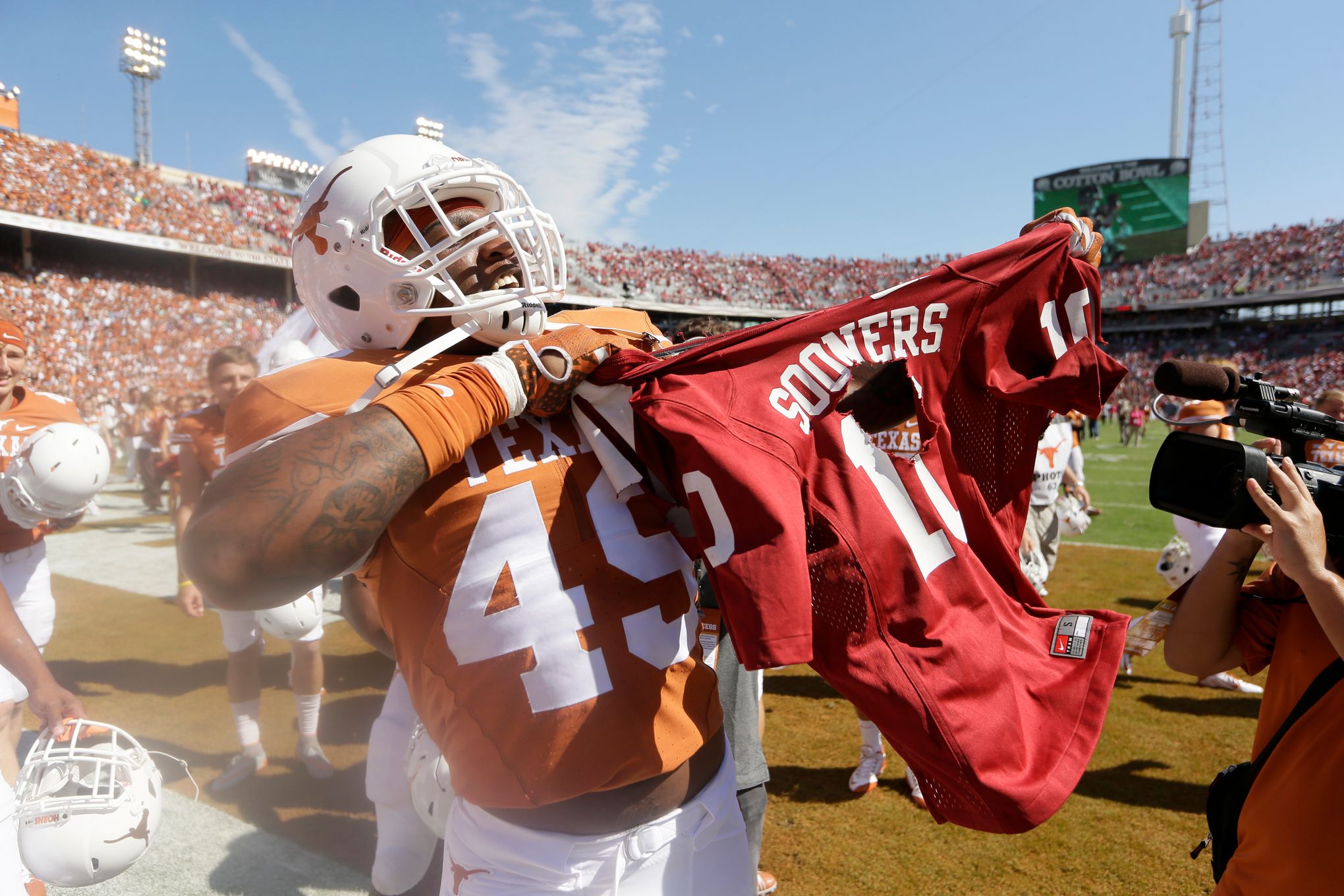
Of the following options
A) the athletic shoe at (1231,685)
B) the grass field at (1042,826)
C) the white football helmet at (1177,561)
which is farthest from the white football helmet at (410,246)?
the athletic shoe at (1231,685)

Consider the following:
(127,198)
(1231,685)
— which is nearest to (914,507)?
(1231,685)

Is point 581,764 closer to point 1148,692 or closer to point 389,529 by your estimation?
point 389,529

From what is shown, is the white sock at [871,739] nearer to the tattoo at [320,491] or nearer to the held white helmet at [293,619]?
the held white helmet at [293,619]

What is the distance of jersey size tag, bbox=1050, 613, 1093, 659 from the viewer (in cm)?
158

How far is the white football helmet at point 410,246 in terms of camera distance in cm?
150

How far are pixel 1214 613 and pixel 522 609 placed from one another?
1832mm

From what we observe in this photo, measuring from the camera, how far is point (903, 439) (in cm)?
213

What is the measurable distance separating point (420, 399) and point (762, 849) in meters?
3.28

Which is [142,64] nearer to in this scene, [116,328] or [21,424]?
[116,328]

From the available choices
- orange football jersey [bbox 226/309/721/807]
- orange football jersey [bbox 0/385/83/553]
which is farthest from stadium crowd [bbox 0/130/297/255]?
orange football jersey [bbox 226/309/721/807]

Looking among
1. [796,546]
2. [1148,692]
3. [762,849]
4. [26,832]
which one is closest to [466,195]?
[796,546]

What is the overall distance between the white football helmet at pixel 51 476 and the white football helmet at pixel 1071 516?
246 inches

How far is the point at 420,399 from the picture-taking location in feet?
3.88

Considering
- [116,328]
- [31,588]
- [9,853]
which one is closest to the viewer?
[9,853]
